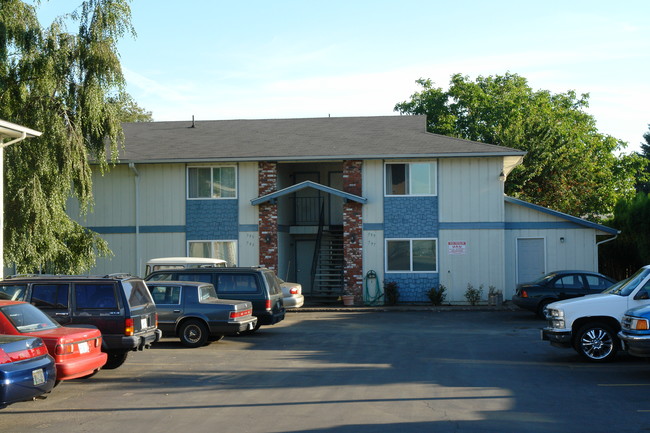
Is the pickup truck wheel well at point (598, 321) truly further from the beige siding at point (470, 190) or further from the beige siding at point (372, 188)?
the beige siding at point (372, 188)

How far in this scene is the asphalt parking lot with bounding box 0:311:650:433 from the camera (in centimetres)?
951

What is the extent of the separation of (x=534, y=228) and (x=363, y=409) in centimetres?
2049

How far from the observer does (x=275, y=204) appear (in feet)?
97.3

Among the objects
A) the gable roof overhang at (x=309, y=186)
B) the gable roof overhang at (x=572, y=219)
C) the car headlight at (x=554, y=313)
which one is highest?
the gable roof overhang at (x=309, y=186)

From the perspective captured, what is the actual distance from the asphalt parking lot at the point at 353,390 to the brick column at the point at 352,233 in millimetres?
10071

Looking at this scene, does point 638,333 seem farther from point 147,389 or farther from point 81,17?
point 81,17

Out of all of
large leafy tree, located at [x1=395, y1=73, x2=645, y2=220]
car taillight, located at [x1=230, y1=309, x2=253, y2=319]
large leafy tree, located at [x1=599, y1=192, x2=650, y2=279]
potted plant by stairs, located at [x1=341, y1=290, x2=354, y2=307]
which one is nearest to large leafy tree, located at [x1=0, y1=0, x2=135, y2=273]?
car taillight, located at [x1=230, y1=309, x2=253, y2=319]

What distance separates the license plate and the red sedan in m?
1.26

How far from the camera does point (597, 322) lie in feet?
48.3

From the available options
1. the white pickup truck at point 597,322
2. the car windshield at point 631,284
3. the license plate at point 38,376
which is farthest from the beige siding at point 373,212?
the license plate at point 38,376

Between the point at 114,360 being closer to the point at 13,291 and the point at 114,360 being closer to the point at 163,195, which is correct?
the point at 13,291

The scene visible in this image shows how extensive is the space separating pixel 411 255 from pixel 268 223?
5737mm

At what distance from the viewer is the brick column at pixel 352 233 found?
29.2 metres

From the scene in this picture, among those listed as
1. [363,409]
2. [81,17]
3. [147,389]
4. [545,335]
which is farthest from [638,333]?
[81,17]
